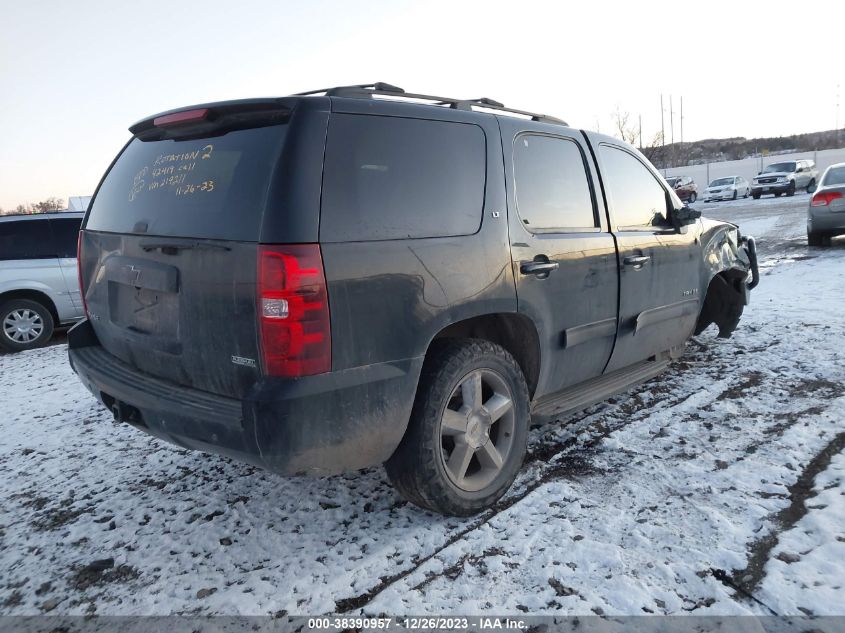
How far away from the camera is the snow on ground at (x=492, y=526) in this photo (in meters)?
2.33

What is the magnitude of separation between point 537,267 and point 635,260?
1.06 m

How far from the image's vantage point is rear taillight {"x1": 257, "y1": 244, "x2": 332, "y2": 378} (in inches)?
87.5

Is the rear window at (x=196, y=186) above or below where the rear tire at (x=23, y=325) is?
above

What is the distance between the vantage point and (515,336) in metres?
3.24

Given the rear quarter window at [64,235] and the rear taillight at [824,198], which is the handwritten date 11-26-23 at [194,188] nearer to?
the rear quarter window at [64,235]

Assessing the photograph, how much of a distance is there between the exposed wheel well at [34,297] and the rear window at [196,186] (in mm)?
5543

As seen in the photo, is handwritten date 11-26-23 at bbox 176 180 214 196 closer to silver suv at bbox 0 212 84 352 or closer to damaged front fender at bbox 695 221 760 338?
damaged front fender at bbox 695 221 760 338

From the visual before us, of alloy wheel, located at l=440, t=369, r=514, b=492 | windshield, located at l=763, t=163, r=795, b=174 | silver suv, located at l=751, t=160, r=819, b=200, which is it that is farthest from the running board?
windshield, located at l=763, t=163, r=795, b=174

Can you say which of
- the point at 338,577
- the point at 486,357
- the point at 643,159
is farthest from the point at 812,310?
the point at 338,577

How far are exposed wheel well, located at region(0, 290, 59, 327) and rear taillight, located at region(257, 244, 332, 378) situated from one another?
274 inches

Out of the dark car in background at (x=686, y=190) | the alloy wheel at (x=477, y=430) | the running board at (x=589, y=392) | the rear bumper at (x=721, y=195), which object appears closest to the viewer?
the alloy wheel at (x=477, y=430)

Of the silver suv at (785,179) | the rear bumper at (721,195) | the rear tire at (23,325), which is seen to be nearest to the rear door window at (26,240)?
the rear tire at (23,325)

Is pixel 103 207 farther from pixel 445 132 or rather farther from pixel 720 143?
pixel 720 143

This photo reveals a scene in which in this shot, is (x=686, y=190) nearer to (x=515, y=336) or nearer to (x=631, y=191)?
(x=631, y=191)
